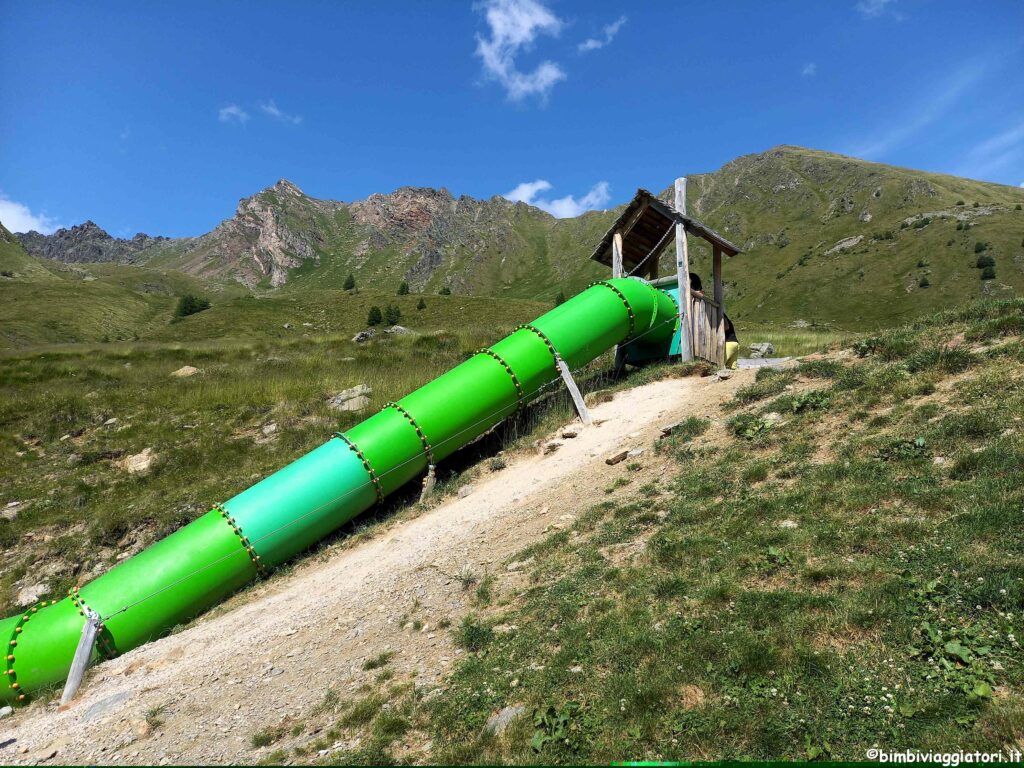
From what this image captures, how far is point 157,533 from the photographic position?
42.4 feet

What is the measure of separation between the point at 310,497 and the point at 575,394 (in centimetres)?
675

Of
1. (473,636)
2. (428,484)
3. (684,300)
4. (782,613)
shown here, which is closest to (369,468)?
(428,484)

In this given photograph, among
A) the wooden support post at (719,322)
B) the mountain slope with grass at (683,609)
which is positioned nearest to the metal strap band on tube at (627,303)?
the wooden support post at (719,322)

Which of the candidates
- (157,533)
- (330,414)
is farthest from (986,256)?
(157,533)

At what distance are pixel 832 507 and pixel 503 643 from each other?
422 cm

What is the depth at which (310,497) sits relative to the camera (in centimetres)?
1091

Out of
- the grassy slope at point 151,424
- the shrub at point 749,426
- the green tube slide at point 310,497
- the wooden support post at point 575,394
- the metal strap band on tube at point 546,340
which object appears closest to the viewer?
the green tube slide at point 310,497

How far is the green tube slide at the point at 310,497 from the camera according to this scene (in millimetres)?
8875

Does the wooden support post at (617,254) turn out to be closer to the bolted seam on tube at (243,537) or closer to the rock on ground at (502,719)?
the bolted seam on tube at (243,537)

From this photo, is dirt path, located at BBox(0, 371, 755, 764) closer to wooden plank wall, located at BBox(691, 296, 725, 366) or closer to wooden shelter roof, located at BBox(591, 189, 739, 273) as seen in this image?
wooden plank wall, located at BBox(691, 296, 725, 366)

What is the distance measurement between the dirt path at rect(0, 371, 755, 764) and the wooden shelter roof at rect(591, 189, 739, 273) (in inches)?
247

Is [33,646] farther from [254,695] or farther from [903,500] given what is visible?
[903,500]

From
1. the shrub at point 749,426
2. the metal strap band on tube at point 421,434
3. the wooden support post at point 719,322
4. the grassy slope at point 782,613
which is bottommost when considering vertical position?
the grassy slope at point 782,613

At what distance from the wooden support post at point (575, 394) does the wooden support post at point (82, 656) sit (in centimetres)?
1022
